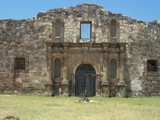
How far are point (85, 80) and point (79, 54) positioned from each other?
1.85 m

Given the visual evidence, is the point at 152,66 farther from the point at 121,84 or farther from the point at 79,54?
the point at 79,54

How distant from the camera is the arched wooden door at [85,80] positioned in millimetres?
27094

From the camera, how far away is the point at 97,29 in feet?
89.9

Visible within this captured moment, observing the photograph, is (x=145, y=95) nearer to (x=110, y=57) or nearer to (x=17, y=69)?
(x=110, y=57)

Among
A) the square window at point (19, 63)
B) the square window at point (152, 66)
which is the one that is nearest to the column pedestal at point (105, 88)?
the square window at point (152, 66)

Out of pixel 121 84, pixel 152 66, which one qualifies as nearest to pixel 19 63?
pixel 121 84

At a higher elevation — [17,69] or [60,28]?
[60,28]

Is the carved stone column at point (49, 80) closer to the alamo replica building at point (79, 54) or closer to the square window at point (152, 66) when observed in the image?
the alamo replica building at point (79, 54)

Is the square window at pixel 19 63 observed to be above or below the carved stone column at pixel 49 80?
above

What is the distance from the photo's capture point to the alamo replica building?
26.9m

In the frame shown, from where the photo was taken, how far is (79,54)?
27141mm

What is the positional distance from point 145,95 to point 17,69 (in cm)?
903

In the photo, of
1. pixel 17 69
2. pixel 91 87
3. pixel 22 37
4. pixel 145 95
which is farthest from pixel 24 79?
pixel 145 95

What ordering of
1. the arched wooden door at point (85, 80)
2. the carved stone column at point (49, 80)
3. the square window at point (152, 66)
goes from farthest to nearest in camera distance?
the square window at point (152, 66) → the arched wooden door at point (85, 80) → the carved stone column at point (49, 80)
